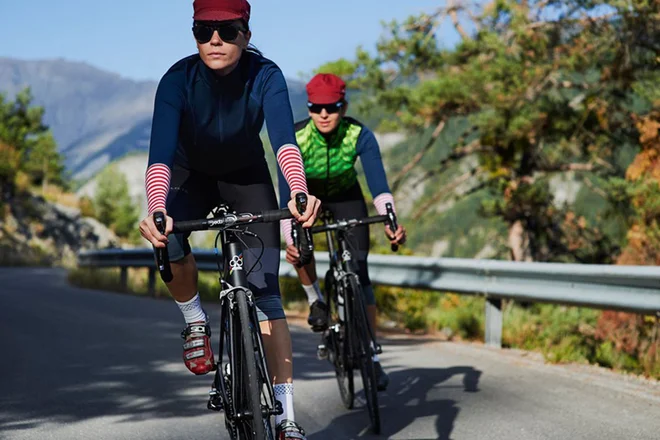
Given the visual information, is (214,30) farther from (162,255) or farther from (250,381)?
(250,381)

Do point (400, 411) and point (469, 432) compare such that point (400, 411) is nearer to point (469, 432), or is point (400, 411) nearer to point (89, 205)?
point (469, 432)

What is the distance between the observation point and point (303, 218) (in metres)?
3.53

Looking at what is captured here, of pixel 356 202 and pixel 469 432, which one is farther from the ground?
pixel 356 202

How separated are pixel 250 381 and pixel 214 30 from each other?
1439 millimetres

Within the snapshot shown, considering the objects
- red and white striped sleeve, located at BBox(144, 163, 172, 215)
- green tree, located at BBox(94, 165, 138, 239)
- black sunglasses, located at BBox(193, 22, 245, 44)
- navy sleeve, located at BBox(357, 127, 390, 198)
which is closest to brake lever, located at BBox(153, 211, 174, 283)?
red and white striped sleeve, located at BBox(144, 163, 172, 215)

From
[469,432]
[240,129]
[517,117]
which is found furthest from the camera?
[517,117]

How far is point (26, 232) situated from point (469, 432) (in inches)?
1703

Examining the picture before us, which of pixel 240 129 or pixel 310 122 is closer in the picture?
pixel 240 129

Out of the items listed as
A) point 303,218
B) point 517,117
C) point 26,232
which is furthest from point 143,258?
point 26,232

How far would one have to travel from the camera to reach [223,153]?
4.11m

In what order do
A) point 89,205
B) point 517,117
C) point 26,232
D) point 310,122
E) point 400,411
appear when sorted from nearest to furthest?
point 400,411
point 310,122
point 517,117
point 26,232
point 89,205

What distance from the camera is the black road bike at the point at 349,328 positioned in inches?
214

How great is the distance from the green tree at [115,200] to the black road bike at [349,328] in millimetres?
99566

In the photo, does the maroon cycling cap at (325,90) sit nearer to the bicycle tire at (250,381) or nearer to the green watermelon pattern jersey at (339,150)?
the green watermelon pattern jersey at (339,150)
